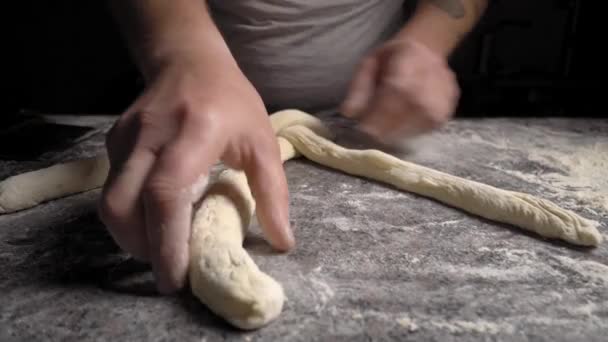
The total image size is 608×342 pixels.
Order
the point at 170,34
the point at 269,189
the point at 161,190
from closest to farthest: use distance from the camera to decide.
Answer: the point at 161,190 → the point at 269,189 → the point at 170,34

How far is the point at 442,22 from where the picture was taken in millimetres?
1436

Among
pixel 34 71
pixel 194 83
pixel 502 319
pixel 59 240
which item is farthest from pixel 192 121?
pixel 34 71

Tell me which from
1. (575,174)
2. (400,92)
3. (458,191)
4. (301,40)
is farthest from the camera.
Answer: (301,40)

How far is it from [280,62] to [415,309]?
3.39 feet

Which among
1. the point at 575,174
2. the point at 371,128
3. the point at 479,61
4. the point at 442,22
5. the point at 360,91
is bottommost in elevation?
the point at 479,61

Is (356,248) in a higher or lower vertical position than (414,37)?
lower

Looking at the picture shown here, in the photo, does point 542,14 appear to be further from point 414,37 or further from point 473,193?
point 473,193

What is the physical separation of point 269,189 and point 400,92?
53 cm

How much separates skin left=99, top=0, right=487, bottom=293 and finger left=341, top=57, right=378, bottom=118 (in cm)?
36

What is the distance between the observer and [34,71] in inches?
92.5

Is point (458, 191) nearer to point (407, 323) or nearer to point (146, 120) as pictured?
point (407, 323)

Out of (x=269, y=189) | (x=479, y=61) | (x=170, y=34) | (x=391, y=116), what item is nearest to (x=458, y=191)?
(x=391, y=116)

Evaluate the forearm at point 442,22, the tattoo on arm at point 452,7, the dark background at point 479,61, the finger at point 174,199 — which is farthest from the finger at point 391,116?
the dark background at point 479,61

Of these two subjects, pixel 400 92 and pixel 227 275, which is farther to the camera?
pixel 400 92
